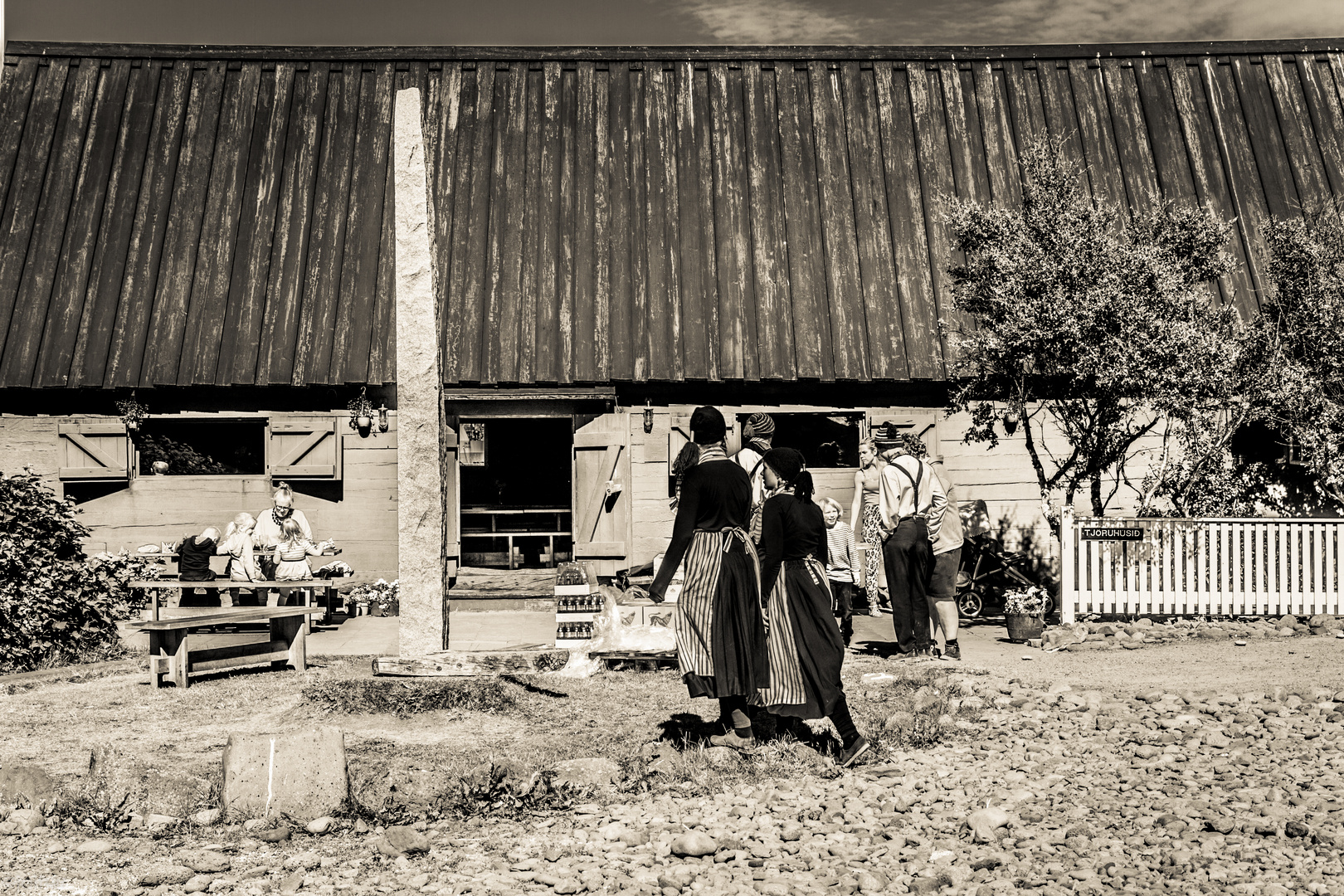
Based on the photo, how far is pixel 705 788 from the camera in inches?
234

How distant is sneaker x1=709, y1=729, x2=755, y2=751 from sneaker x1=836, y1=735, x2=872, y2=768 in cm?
50

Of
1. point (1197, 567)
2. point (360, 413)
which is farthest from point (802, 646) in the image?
point (360, 413)

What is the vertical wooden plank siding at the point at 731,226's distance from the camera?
577 inches

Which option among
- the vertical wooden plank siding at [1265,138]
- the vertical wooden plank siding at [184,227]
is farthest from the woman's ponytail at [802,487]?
the vertical wooden plank siding at [1265,138]

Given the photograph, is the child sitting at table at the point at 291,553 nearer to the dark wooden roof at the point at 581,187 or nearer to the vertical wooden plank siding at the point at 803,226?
the dark wooden roof at the point at 581,187

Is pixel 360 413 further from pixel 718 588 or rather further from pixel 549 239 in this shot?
pixel 718 588

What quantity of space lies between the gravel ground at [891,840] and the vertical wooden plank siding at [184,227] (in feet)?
32.9

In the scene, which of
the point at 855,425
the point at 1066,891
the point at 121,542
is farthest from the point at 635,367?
the point at 1066,891

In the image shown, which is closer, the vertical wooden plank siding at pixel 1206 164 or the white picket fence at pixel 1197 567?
the white picket fence at pixel 1197 567

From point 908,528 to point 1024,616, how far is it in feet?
6.82

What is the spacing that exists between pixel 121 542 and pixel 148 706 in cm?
654

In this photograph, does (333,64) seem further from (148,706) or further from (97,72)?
(148,706)

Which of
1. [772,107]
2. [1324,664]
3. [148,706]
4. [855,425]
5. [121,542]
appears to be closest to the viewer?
[148,706]

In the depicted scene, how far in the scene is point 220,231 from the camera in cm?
1545
